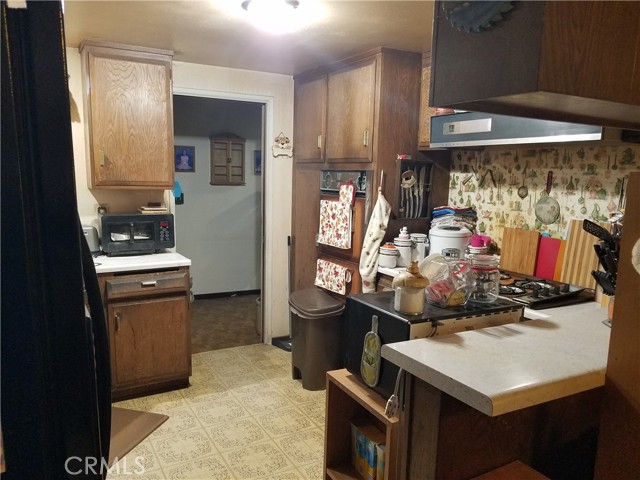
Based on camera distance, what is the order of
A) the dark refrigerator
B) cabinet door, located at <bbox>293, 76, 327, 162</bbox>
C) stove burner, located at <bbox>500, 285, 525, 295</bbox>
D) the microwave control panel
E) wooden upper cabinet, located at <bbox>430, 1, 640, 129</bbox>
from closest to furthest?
the dark refrigerator
wooden upper cabinet, located at <bbox>430, 1, 640, 129</bbox>
stove burner, located at <bbox>500, 285, 525, 295</bbox>
the microwave control panel
cabinet door, located at <bbox>293, 76, 327, 162</bbox>

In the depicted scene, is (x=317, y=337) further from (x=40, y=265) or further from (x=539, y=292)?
(x=40, y=265)

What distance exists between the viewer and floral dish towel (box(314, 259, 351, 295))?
3322 mm

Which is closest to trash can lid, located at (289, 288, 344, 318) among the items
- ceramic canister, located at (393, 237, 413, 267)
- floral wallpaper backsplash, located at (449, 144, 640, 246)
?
ceramic canister, located at (393, 237, 413, 267)

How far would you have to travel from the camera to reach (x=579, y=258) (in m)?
2.37

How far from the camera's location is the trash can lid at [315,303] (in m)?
3.12

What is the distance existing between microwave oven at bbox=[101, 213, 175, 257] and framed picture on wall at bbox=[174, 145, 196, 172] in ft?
5.90

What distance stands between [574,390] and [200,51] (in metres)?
2.93

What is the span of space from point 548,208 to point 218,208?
3.52 meters

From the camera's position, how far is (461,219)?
3059 mm

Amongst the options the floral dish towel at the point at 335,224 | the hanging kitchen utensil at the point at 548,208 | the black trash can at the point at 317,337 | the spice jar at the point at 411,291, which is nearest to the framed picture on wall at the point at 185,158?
the floral dish towel at the point at 335,224

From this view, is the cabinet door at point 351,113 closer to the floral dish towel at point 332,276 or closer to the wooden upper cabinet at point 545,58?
the floral dish towel at point 332,276

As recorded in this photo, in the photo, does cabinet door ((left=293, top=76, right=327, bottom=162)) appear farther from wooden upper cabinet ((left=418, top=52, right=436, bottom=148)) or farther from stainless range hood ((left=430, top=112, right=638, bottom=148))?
stainless range hood ((left=430, top=112, right=638, bottom=148))

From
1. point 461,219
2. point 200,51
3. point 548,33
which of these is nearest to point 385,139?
point 461,219

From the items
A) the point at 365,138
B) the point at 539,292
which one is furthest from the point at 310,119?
the point at 539,292
